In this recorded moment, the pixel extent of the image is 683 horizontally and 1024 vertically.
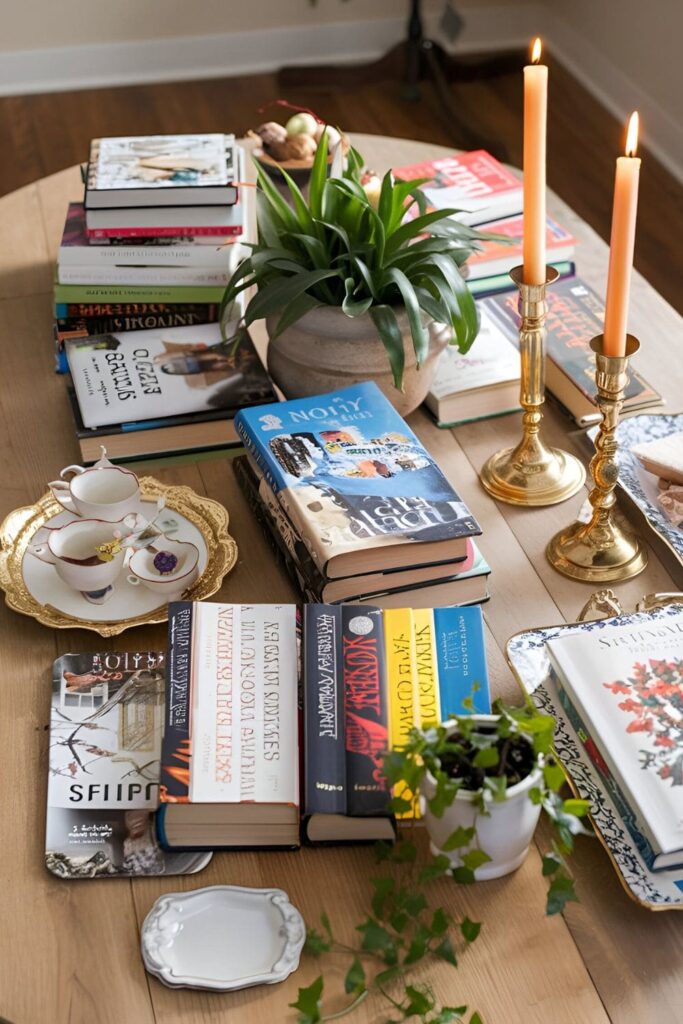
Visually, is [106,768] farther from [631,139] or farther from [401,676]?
[631,139]

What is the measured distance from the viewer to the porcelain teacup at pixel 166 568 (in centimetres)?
108

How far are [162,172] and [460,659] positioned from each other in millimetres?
808

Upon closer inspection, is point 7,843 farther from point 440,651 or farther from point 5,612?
point 440,651

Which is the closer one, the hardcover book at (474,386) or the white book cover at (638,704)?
the white book cover at (638,704)

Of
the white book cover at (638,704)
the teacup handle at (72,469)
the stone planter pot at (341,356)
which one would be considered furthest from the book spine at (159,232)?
the white book cover at (638,704)

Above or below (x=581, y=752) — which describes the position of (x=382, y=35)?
below

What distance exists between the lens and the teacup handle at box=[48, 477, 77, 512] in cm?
112

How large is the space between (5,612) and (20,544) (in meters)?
0.08

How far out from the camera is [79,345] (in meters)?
1.37

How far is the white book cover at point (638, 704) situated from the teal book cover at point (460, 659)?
6 centimetres

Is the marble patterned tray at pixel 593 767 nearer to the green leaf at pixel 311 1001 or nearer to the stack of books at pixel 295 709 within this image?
the stack of books at pixel 295 709

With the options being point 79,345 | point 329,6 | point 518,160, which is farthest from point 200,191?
point 329,6

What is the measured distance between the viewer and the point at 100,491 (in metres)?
1.14

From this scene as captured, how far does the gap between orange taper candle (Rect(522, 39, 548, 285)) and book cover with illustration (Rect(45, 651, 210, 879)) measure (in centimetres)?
51
